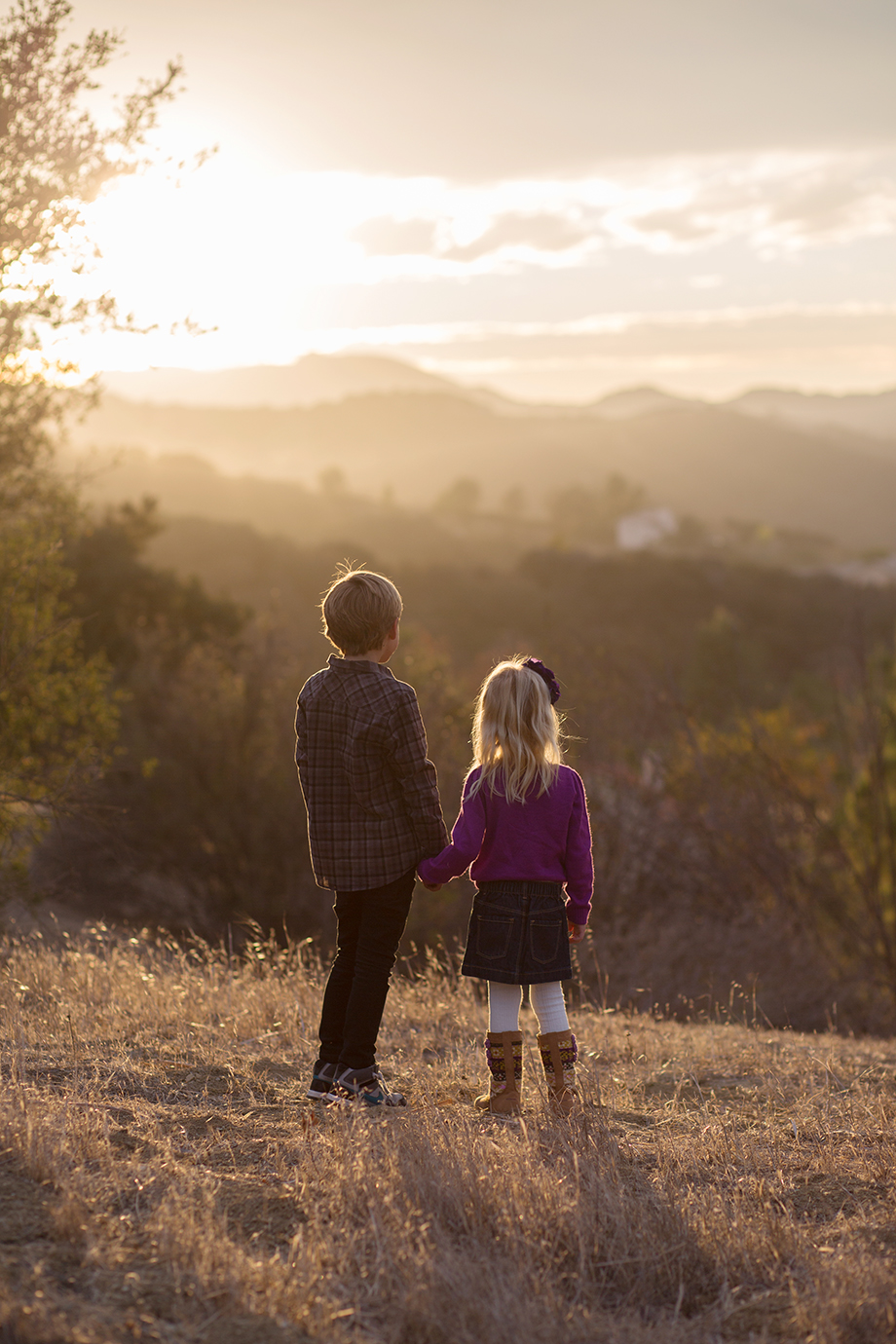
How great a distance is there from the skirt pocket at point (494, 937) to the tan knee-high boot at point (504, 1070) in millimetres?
270

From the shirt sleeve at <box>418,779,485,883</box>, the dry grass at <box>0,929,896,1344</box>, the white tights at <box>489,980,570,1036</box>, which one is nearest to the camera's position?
the dry grass at <box>0,929,896,1344</box>

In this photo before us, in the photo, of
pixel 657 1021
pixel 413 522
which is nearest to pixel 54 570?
pixel 657 1021

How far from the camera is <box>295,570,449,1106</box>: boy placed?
343 cm

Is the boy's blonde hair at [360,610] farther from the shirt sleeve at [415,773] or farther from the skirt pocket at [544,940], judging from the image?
the skirt pocket at [544,940]

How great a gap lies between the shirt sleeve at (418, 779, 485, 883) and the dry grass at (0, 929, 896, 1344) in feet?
2.32

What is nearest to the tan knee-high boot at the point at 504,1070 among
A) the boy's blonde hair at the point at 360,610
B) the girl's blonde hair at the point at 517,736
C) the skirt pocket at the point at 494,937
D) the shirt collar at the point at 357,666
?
the skirt pocket at the point at 494,937

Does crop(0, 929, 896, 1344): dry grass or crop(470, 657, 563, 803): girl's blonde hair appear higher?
crop(470, 657, 563, 803): girl's blonde hair

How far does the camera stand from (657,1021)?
6.33 m

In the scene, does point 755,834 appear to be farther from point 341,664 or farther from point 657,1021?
point 341,664

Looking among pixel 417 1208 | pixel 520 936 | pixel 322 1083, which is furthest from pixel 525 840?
pixel 417 1208

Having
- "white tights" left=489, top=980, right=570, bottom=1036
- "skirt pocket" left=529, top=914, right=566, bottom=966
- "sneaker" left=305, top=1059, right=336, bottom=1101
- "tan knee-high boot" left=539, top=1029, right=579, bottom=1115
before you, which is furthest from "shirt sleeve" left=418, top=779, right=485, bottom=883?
"sneaker" left=305, top=1059, right=336, bottom=1101

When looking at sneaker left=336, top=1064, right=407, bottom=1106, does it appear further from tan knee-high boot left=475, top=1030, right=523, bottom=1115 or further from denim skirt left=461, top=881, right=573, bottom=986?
denim skirt left=461, top=881, right=573, bottom=986

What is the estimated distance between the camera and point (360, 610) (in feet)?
11.4

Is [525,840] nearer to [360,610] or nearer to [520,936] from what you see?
[520,936]
